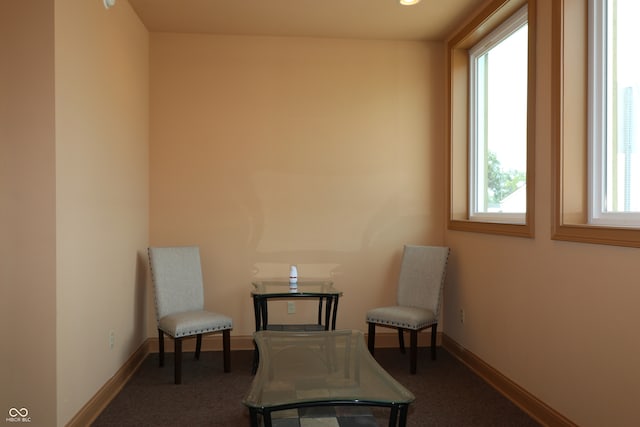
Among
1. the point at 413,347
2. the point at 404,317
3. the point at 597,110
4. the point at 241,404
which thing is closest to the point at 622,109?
the point at 597,110

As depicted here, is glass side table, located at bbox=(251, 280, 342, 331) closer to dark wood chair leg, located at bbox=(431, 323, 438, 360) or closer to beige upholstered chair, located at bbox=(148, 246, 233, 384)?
beige upholstered chair, located at bbox=(148, 246, 233, 384)

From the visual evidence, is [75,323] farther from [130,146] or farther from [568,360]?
[568,360]

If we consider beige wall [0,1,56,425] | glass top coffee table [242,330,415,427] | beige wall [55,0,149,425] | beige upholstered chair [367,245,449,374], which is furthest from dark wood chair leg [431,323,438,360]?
beige wall [0,1,56,425]

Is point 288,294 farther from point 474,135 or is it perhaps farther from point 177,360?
point 474,135

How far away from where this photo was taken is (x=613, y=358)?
2303 mm

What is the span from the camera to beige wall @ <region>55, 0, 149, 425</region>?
2.52 metres

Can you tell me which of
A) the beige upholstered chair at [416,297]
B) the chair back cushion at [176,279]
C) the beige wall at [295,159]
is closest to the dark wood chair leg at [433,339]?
the beige upholstered chair at [416,297]

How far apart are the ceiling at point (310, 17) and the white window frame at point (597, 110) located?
1191 millimetres

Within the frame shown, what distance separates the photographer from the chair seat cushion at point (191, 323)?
3.47 m

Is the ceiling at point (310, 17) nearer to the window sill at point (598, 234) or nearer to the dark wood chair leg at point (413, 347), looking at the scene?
the window sill at point (598, 234)

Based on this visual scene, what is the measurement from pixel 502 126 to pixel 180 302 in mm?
2865

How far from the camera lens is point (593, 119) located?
104 inches

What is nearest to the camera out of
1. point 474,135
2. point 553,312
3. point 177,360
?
point 553,312

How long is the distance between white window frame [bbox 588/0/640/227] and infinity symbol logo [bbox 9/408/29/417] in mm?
3063
